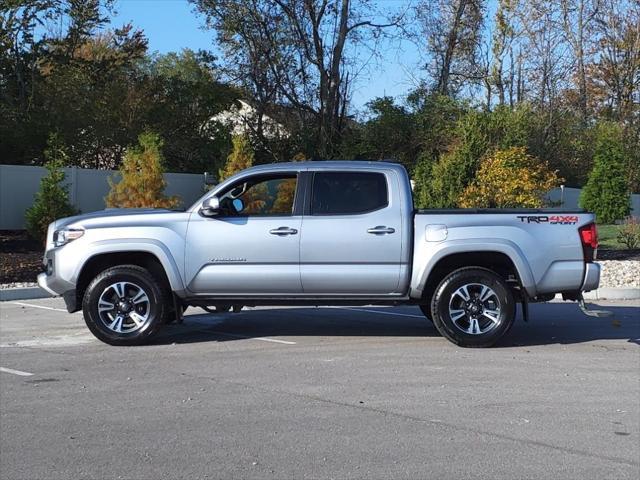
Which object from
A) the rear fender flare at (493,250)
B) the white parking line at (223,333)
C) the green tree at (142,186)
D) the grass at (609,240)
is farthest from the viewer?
the grass at (609,240)

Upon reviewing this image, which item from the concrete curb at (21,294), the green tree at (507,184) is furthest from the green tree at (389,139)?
the concrete curb at (21,294)

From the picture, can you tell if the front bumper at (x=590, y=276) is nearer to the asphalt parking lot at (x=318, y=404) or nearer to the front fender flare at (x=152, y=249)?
the asphalt parking lot at (x=318, y=404)

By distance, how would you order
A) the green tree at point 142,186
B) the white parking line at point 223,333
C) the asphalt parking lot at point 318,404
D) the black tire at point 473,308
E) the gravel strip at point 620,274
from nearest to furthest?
the asphalt parking lot at point 318,404, the black tire at point 473,308, the white parking line at point 223,333, the gravel strip at point 620,274, the green tree at point 142,186

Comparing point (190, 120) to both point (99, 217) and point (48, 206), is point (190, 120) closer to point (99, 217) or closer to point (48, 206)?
point (48, 206)

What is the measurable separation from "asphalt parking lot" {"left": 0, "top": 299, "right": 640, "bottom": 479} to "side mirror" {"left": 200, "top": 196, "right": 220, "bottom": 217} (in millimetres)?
1512

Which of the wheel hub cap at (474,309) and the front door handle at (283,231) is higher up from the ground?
the front door handle at (283,231)

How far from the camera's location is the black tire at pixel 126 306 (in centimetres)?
927

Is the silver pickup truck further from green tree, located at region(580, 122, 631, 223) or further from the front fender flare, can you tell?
green tree, located at region(580, 122, 631, 223)

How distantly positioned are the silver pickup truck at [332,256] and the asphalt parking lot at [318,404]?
53cm

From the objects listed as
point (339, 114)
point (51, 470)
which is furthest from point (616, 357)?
point (339, 114)

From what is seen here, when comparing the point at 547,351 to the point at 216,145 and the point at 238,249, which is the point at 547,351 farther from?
the point at 216,145

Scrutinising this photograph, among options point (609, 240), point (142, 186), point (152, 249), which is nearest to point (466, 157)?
point (609, 240)

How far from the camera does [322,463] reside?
541cm

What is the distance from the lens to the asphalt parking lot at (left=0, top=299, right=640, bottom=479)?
546cm
